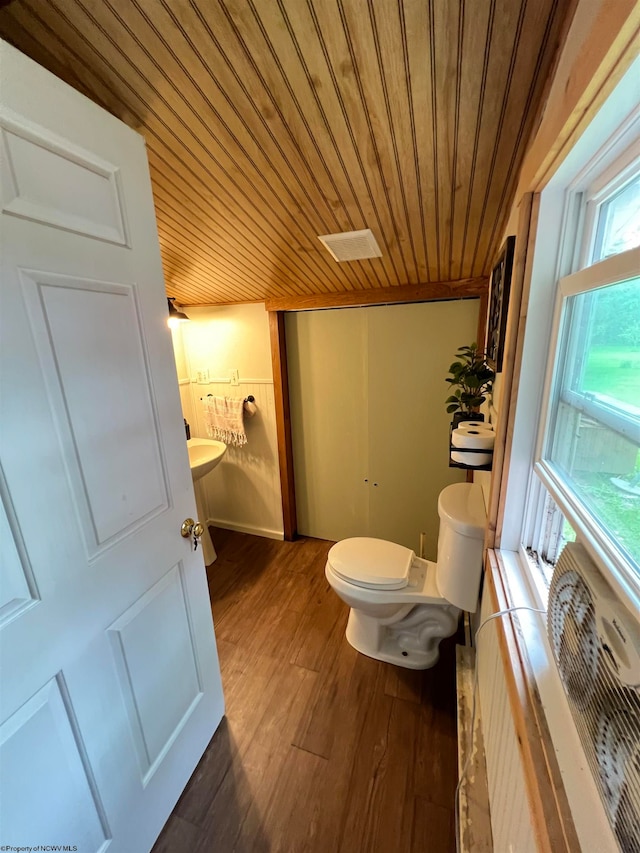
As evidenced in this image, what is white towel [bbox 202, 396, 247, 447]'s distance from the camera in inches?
94.3

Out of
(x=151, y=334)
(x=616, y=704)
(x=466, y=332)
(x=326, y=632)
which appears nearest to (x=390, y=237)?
(x=466, y=332)

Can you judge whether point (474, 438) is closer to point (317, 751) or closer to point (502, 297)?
point (502, 297)

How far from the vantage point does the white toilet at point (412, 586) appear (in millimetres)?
1216

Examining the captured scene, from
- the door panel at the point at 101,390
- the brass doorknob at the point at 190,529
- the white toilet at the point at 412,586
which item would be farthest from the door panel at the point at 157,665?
the white toilet at the point at 412,586

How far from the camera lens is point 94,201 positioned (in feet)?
2.45

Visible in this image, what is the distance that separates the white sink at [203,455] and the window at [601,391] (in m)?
1.73

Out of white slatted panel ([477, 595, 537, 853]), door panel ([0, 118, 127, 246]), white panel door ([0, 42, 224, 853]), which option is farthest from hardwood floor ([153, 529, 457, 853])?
door panel ([0, 118, 127, 246])

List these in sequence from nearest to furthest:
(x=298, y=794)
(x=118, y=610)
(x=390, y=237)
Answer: (x=118, y=610)
(x=298, y=794)
(x=390, y=237)

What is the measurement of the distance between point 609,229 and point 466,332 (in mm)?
1278

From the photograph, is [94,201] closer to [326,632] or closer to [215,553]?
[326,632]

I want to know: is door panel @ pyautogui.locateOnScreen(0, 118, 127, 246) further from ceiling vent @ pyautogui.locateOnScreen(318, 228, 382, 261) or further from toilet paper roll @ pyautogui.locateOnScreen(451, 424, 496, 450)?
toilet paper roll @ pyautogui.locateOnScreen(451, 424, 496, 450)

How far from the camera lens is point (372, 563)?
1.55 meters

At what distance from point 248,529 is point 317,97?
260cm

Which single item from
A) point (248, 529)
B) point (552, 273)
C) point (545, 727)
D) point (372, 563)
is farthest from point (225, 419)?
point (545, 727)
